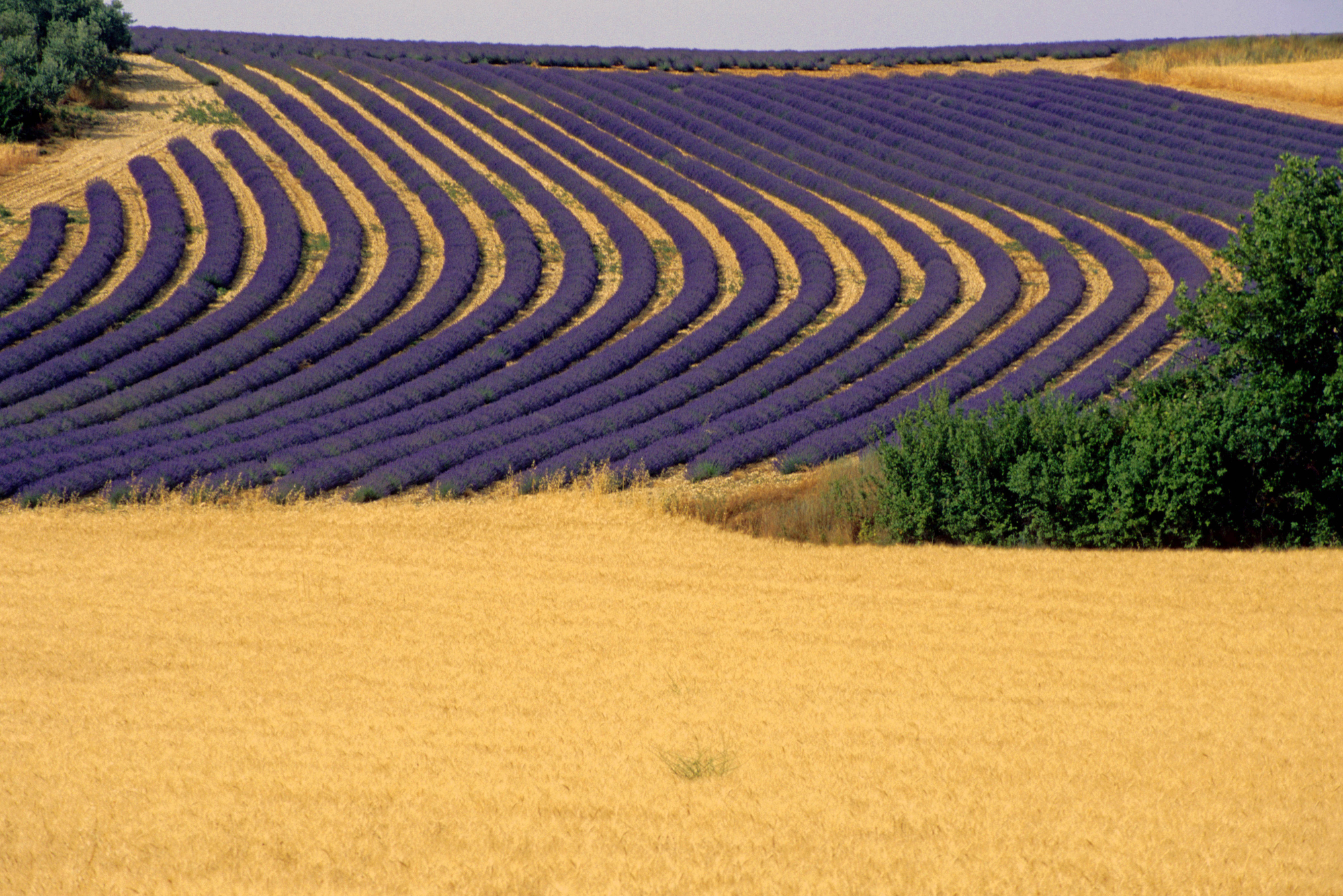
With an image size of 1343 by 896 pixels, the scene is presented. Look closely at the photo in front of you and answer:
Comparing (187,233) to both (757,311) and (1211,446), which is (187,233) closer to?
(757,311)

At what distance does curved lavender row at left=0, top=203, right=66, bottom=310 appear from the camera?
1953cm

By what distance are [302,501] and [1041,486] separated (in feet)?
26.9

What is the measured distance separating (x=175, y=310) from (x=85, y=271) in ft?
8.44

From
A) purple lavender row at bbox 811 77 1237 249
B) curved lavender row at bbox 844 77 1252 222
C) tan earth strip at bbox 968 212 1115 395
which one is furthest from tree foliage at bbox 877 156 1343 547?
curved lavender row at bbox 844 77 1252 222

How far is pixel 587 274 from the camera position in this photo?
22047mm

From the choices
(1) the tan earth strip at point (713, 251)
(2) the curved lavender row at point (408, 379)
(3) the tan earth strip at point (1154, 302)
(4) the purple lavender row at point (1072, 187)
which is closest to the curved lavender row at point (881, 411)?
(3) the tan earth strip at point (1154, 302)

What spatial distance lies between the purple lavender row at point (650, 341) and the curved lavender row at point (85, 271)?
20.1ft

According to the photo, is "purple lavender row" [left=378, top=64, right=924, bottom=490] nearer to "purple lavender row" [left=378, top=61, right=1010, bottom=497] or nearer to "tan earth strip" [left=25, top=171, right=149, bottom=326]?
"purple lavender row" [left=378, top=61, right=1010, bottom=497]

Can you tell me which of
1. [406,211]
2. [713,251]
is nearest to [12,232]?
[406,211]

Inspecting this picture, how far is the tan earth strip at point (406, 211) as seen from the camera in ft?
69.5

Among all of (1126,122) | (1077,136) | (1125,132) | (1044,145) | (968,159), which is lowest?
(968,159)

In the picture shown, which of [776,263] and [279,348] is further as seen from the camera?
[776,263]

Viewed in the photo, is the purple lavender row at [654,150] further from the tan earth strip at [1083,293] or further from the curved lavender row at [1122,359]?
the curved lavender row at [1122,359]

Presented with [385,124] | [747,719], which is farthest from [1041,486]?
[385,124]
